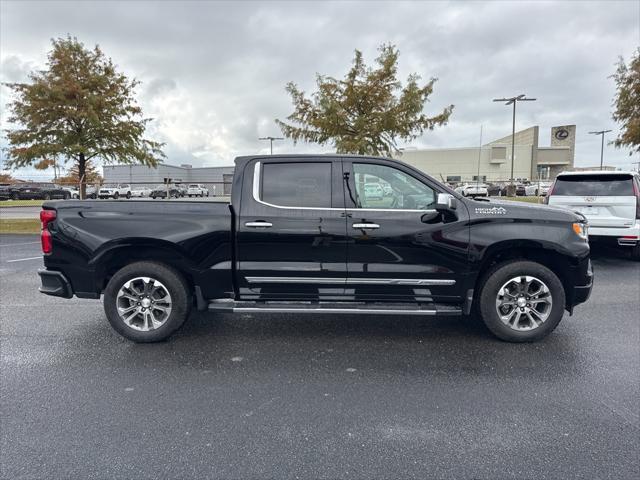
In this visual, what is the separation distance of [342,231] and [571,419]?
2.37 metres

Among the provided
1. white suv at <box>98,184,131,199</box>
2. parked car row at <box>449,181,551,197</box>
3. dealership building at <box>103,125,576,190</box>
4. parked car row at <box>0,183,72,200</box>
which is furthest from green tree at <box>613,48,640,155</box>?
dealership building at <box>103,125,576,190</box>

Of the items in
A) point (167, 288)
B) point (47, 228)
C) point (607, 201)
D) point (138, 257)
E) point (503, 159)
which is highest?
point (503, 159)

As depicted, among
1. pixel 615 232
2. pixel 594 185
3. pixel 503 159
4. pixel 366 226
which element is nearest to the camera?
pixel 366 226

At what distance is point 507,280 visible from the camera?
416cm

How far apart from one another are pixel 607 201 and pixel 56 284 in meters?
8.86

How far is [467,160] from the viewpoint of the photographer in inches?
2817

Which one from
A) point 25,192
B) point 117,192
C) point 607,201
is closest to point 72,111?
point 607,201

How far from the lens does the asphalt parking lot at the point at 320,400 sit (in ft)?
8.05

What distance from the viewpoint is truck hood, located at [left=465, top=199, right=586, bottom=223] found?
4180 mm

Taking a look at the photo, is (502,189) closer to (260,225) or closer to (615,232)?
(615,232)

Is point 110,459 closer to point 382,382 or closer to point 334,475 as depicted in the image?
point 334,475

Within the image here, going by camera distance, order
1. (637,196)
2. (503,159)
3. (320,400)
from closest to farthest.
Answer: (320,400), (637,196), (503,159)

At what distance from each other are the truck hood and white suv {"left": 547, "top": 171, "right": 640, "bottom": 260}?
14.3 feet

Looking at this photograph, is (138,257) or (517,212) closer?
(517,212)
